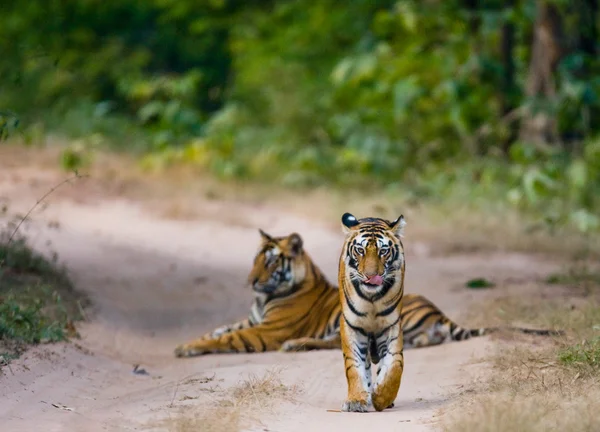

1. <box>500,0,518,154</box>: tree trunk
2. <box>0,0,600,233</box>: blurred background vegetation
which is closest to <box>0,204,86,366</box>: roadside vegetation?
<box>0,0,600,233</box>: blurred background vegetation

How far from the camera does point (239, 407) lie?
5.83 meters

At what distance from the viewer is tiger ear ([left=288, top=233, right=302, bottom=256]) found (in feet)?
28.2

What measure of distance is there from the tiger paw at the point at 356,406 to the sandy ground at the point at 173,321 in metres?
0.10

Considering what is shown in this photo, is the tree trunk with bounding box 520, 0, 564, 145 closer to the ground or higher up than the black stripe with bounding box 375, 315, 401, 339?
higher up

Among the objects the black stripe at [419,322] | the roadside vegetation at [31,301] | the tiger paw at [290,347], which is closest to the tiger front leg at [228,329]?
the tiger paw at [290,347]

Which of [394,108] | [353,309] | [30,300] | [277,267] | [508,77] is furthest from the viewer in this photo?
[508,77]

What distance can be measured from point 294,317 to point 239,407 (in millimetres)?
2738

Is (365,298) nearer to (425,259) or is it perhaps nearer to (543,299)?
(543,299)

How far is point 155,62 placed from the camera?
83.0 ft

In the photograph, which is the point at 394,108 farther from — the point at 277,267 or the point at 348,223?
the point at 348,223

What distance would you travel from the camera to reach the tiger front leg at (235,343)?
8281 mm

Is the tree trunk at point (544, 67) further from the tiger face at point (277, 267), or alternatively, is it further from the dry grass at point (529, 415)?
the dry grass at point (529, 415)

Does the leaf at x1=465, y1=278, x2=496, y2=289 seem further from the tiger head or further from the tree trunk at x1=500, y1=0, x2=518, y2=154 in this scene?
the tree trunk at x1=500, y1=0, x2=518, y2=154

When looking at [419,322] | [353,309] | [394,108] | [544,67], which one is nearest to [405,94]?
[394,108]
